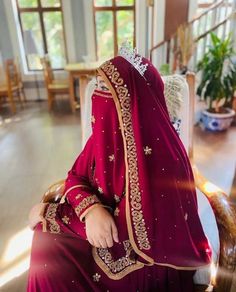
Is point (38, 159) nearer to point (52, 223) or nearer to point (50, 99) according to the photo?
point (50, 99)

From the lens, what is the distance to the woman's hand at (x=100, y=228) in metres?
0.71

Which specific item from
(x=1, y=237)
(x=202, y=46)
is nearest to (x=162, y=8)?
(x=202, y=46)

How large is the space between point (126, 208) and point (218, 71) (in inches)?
106

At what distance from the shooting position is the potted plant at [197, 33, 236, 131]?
294cm

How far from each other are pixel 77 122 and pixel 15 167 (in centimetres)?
139

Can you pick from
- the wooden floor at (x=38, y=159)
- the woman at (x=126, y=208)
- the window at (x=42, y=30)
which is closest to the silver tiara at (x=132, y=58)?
the woman at (x=126, y=208)

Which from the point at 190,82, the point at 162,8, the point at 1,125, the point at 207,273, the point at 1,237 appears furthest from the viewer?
the point at 162,8

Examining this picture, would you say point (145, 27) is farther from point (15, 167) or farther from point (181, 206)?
point (181, 206)

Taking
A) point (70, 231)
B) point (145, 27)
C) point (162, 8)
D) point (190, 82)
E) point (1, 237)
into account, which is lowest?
point (1, 237)

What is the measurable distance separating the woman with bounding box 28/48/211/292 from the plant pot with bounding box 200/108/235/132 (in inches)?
101

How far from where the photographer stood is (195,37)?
3588mm

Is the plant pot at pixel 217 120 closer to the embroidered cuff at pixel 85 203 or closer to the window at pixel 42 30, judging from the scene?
the embroidered cuff at pixel 85 203

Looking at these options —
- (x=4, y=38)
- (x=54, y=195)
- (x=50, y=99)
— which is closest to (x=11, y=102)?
(x=50, y=99)

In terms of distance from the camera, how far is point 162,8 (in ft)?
13.4
